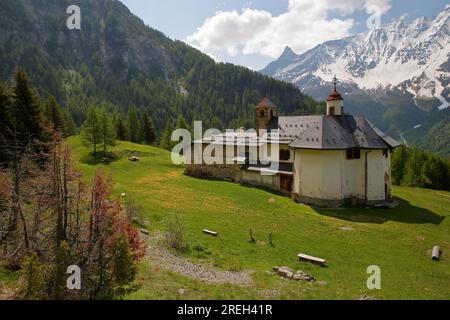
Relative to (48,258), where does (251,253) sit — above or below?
below

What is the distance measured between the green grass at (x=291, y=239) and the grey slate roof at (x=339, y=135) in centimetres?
809

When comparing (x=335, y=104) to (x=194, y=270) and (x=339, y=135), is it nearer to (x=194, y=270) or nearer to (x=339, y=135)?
(x=339, y=135)

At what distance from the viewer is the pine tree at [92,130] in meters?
62.0

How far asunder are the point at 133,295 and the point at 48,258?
16.6 feet

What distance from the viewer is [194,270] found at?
64.5ft

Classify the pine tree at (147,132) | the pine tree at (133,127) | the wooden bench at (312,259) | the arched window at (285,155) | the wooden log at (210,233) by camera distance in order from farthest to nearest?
the pine tree at (133,127) < the pine tree at (147,132) < the arched window at (285,155) < the wooden log at (210,233) < the wooden bench at (312,259)

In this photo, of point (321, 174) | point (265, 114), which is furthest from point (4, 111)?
point (265, 114)

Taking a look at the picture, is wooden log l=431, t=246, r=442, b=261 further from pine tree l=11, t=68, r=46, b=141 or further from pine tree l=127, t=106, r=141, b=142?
pine tree l=127, t=106, r=141, b=142

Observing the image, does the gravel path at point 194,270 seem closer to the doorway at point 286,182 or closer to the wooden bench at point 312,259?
the wooden bench at point 312,259

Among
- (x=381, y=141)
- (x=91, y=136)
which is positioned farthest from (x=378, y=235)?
(x=91, y=136)

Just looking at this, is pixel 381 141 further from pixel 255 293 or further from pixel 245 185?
pixel 255 293

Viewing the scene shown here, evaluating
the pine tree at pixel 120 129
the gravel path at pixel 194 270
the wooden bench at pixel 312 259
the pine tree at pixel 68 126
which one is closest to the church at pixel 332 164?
the wooden bench at pixel 312 259

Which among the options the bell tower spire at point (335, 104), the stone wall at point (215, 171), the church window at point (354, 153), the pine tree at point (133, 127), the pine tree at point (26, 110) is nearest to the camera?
the pine tree at point (26, 110)

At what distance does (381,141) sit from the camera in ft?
143
